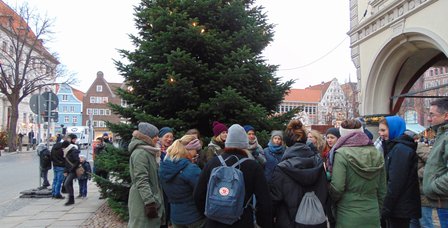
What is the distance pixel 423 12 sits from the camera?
9352 millimetres

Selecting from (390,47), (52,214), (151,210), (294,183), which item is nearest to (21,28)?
(52,214)

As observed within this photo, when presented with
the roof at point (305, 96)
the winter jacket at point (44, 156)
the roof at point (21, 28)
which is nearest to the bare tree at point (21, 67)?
the roof at point (21, 28)

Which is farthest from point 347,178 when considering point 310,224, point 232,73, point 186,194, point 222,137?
point 232,73

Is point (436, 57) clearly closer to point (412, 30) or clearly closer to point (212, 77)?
point (412, 30)

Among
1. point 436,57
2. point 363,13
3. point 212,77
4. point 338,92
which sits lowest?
point 212,77

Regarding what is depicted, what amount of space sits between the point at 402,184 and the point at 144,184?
9.62ft

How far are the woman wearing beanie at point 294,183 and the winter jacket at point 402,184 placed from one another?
107cm

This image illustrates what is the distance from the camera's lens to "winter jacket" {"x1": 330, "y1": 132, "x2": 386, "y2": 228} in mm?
3729

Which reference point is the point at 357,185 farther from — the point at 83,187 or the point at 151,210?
the point at 83,187

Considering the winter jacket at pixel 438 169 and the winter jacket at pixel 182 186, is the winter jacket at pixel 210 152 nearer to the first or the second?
the winter jacket at pixel 182 186

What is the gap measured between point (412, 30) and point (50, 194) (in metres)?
10.7

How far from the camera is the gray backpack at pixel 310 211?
3.53 meters

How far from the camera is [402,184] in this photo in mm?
4258

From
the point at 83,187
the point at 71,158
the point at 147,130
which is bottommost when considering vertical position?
the point at 83,187
